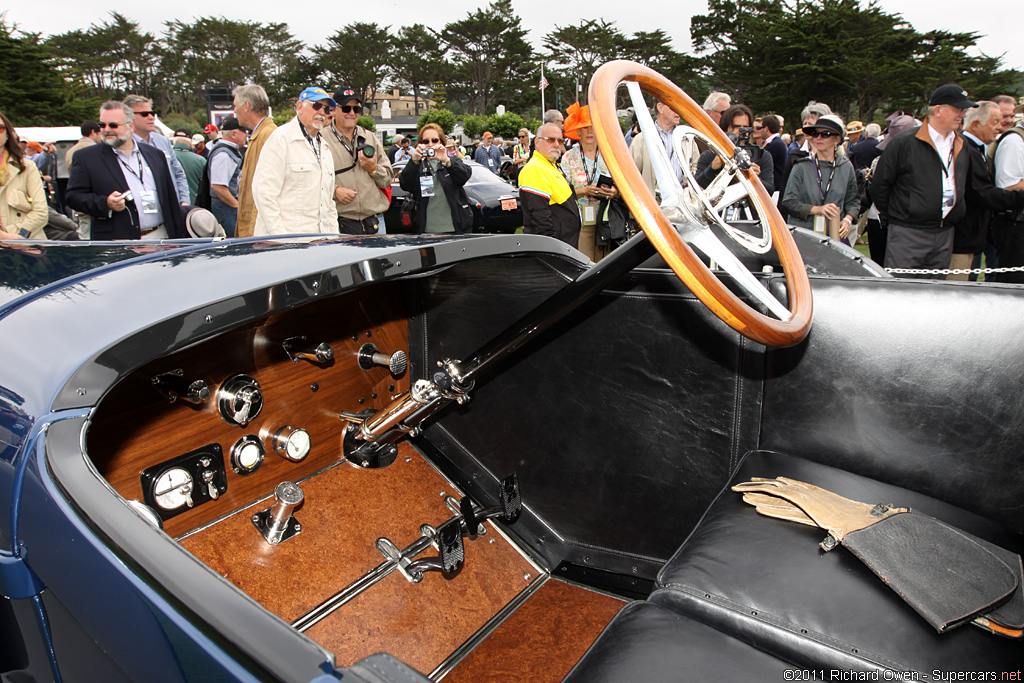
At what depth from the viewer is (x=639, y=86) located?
149 centimetres

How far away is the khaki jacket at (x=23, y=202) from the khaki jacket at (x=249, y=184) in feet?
4.71

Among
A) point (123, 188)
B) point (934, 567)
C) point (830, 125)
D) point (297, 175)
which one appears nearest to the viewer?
point (934, 567)

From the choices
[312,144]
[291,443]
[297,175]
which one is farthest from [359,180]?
[291,443]

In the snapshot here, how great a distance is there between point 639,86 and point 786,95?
4080 centimetres

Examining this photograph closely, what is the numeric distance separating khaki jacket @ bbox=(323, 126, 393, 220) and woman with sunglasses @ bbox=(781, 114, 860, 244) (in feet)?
10.8

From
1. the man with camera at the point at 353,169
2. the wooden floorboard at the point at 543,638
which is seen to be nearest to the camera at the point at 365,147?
the man with camera at the point at 353,169

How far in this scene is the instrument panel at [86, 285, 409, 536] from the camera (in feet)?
5.28

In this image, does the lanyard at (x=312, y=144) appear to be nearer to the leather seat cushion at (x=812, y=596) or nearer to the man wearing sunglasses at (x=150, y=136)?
the man wearing sunglasses at (x=150, y=136)

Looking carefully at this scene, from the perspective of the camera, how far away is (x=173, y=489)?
171 cm

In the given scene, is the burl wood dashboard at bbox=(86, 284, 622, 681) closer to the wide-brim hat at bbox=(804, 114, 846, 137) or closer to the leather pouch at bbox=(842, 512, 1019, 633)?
the leather pouch at bbox=(842, 512, 1019, 633)

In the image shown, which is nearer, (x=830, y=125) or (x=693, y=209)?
(x=693, y=209)

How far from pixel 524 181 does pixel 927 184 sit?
3.00m

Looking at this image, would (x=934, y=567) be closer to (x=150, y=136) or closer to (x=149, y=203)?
(x=149, y=203)

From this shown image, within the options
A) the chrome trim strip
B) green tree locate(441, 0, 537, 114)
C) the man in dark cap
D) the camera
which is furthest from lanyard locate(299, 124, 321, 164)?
green tree locate(441, 0, 537, 114)
